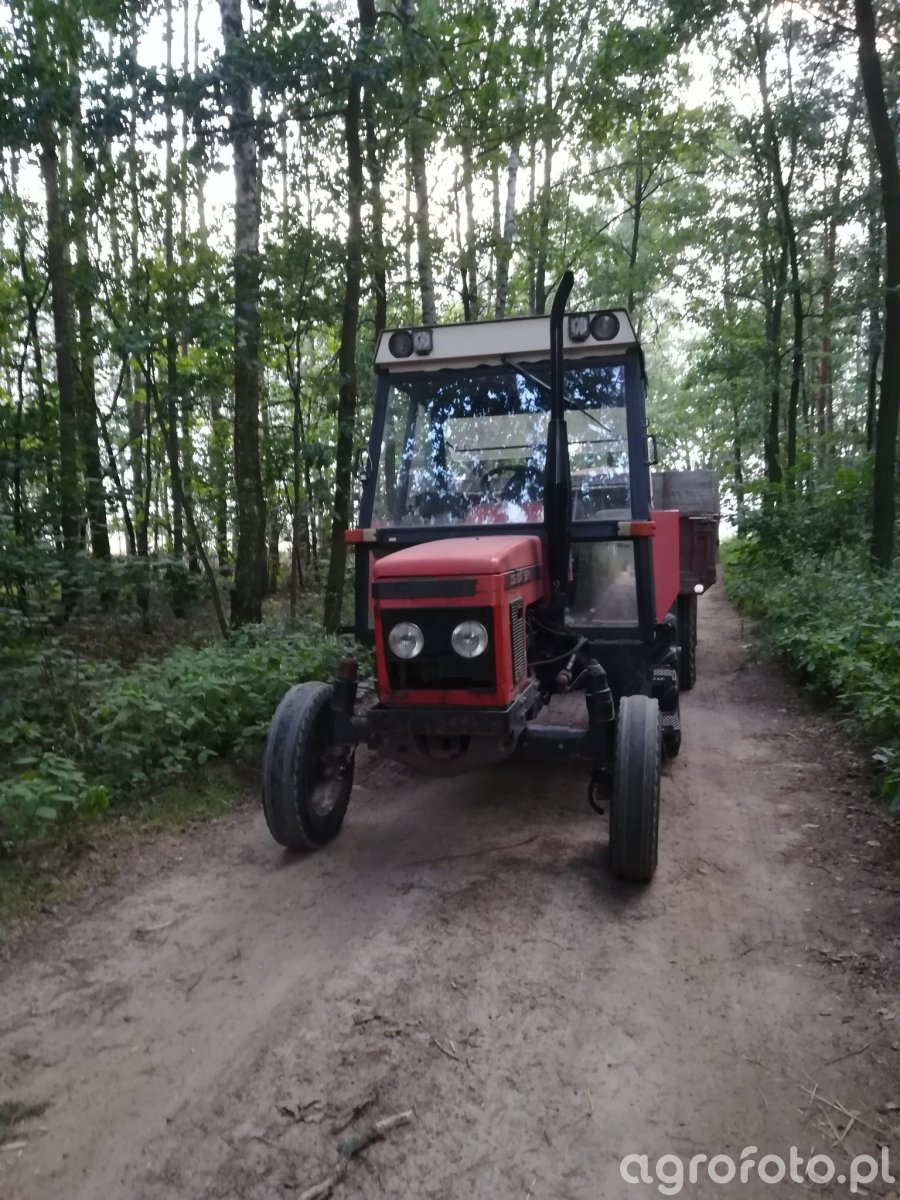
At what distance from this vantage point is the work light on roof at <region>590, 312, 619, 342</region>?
204 inches

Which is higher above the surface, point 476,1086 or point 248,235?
point 248,235

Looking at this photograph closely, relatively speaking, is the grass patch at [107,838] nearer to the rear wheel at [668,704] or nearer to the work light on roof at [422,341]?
the rear wheel at [668,704]

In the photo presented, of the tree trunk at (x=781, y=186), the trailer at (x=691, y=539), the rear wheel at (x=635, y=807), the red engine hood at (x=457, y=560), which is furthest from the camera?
the tree trunk at (x=781, y=186)

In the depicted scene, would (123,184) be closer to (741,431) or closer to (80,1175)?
(80,1175)

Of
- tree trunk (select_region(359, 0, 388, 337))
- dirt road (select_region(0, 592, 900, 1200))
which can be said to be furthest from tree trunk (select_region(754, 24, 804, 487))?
dirt road (select_region(0, 592, 900, 1200))

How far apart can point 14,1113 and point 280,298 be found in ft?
27.4

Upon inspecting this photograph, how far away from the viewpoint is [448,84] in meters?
10.0

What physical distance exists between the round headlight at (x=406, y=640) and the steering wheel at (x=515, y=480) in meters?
1.46

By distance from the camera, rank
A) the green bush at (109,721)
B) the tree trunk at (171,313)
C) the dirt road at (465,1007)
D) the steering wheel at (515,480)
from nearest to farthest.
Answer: the dirt road at (465,1007)
the green bush at (109,721)
the steering wheel at (515,480)
the tree trunk at (171,313)

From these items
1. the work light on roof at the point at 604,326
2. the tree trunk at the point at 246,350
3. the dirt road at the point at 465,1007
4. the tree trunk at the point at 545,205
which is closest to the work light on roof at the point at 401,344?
the work light on roof at the point at 604,326

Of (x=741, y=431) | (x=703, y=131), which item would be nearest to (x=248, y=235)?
(x=703, y=131)

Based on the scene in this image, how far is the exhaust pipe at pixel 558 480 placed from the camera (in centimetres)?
433

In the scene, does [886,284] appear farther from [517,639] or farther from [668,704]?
[517,639]

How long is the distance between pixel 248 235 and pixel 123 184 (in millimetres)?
1773
